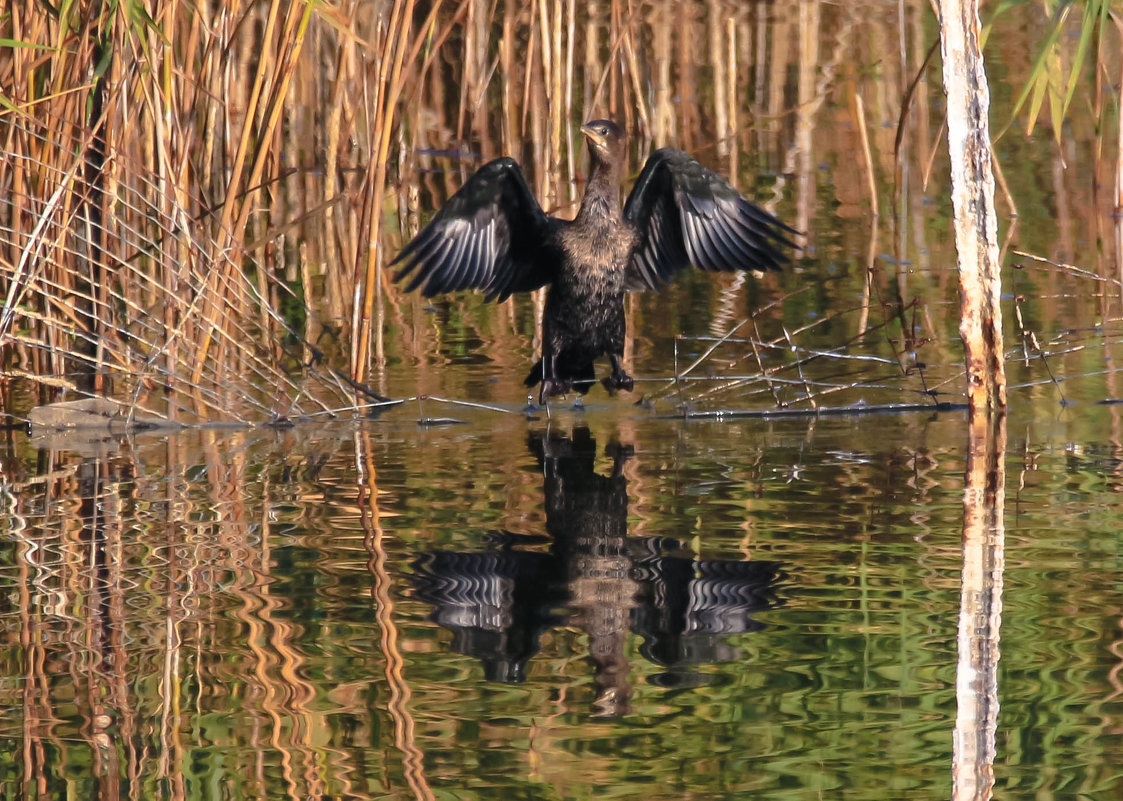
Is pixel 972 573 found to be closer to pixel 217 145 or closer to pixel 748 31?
pixel 217 145

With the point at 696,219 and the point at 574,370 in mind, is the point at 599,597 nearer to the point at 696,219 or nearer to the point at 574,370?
the point at 574,370

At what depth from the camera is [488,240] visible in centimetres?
571

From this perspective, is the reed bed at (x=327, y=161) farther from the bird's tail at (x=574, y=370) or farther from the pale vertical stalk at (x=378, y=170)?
the bird's tail at (x=574, y=370)

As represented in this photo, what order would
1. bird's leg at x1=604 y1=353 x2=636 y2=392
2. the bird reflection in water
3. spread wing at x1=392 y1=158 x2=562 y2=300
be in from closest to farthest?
the bird reflection in water → spread wing at x1=392 y1=158 x2=562 y2=300 → bird's leg at x1=604 y1=353 x2=636 y2=392

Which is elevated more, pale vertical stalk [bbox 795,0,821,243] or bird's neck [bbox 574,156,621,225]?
pale vertical stalk [bbox 795,0,821,243]

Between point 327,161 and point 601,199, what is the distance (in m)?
1.73

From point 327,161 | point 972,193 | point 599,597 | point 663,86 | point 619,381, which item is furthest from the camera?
point 663,86

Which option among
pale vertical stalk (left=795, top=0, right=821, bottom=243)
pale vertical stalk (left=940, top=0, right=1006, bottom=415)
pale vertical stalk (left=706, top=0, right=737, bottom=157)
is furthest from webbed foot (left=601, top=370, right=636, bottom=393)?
pale vertical stalk (left=706, top=0, right=737, bottom=157)

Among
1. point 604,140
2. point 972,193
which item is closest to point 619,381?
point 604,140

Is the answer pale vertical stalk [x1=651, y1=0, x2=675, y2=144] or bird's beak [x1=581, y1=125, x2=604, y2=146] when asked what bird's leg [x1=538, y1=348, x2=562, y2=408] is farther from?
pale vertical stalk [x1=651, y1=0, x2=675, y2=144]

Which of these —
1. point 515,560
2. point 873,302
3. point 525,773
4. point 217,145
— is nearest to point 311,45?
point 217,145

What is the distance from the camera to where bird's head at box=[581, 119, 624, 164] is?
5.72m

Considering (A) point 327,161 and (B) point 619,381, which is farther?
(A) point 327,161

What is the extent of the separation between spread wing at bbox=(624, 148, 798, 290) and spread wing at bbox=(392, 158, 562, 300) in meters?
0.34
